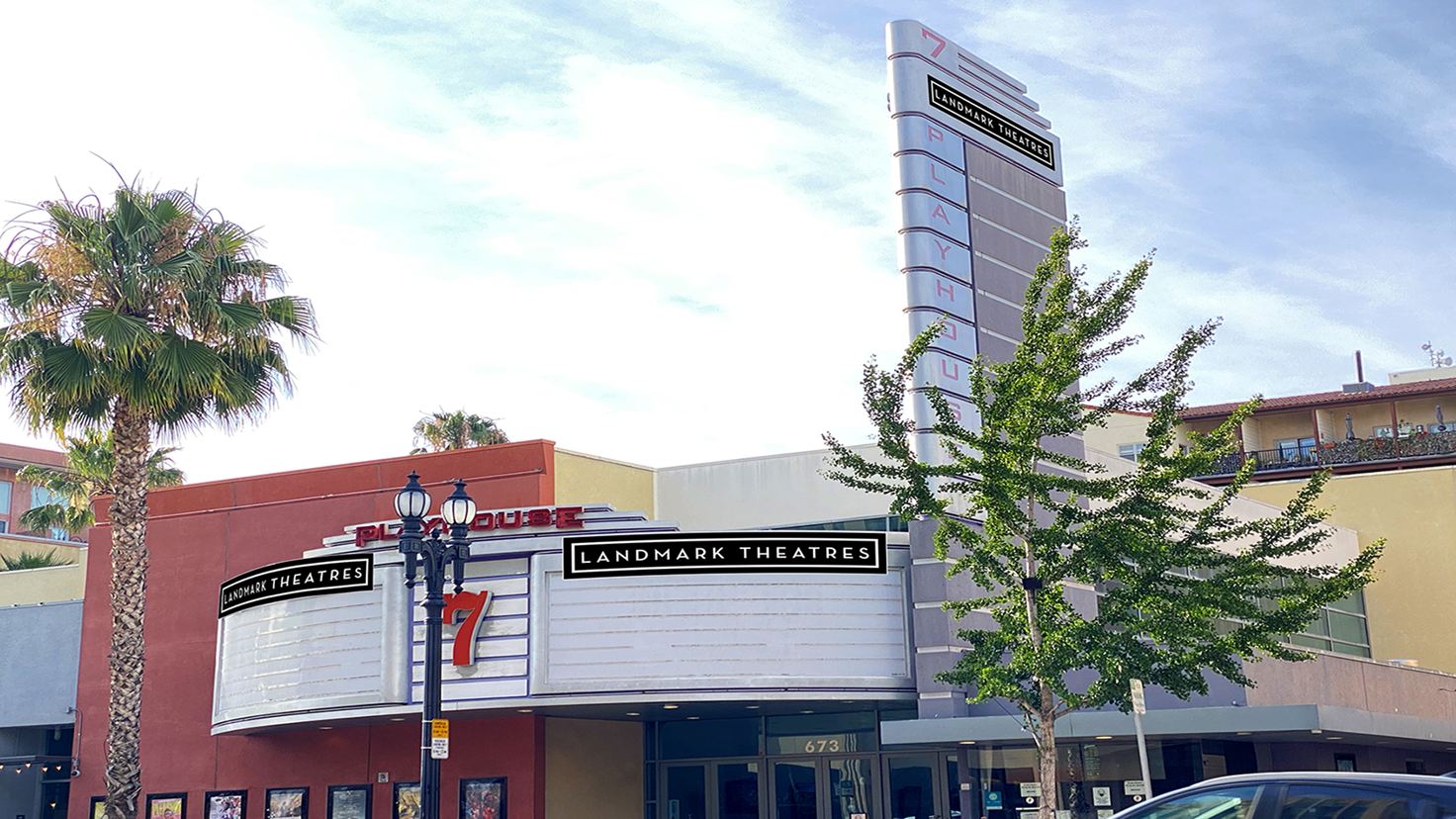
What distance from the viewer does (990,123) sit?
28.2 meters

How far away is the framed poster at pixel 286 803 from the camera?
29969 mm

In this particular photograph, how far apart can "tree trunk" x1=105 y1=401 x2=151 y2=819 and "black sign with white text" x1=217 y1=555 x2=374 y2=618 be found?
5.90 ft

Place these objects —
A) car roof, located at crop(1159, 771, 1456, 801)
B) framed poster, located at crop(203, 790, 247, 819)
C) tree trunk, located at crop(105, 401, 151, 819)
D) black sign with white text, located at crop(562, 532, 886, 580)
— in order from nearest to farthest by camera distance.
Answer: car roof, located at crop(1159, 771, 1456, 801), black sign with white text, located at crop(562, 532, 886, 580), tree trunk, located at crop(105, 401, 151, 819), framed poster, located at crop(203, 790, 247, 819)

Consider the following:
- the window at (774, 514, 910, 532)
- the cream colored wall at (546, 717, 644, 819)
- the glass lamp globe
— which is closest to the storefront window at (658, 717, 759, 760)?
the cream colored wall at (546, 717, 644, 819)

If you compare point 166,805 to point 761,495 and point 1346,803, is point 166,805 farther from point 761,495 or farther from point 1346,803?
point 1346,803

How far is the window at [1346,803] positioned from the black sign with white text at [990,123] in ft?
60.7

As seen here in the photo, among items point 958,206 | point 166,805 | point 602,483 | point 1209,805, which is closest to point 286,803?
point 166,805

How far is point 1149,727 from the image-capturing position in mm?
23250

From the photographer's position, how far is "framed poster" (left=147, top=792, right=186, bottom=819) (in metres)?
31.2

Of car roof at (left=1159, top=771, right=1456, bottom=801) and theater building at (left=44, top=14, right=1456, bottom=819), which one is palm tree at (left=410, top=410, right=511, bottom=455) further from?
car roof at (left=1159, top=771, right=1456, bottom=801)

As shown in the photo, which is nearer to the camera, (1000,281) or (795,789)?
(1000,281)

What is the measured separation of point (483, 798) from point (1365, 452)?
2112 inches

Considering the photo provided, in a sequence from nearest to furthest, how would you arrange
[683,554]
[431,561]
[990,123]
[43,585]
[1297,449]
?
[431,561] < [683,554] < [990,123] < [43,585] < [1297,449]

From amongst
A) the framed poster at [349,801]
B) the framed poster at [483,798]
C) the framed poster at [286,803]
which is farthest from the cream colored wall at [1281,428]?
the framed poster at [286,803]
